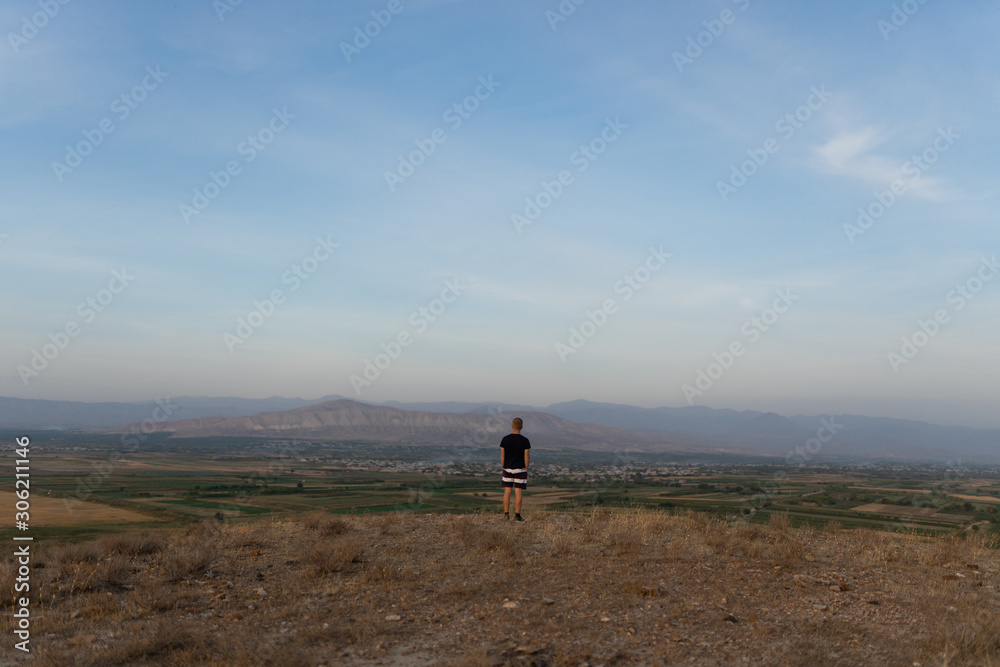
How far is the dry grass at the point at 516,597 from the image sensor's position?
680cm

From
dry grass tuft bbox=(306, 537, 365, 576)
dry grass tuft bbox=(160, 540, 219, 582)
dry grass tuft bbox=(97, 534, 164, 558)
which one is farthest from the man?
dry grass tuft bbox=(97, 534, 164, 558)

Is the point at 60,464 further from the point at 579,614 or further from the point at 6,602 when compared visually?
the point at 579,614

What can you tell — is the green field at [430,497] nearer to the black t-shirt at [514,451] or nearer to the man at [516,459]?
the man at [516,459]

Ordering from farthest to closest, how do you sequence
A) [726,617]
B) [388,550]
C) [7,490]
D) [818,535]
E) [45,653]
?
1. [7,490]
2. [818,535]
3. [388,550]
4. [726,617]
5. [45,653]

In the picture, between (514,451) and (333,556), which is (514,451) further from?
(333,556)

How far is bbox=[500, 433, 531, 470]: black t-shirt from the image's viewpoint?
557 inches

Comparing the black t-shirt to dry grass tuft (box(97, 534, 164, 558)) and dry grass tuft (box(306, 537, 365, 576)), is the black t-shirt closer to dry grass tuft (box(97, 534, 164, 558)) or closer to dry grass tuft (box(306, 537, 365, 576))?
dry grass tuft (box(306, 537, 365, 576))

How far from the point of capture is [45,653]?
6.55 meters

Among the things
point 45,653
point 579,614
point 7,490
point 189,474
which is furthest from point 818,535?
point 189,474

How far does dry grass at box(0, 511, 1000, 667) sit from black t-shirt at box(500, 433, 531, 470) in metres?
1.39

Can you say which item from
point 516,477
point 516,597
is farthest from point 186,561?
point 516,477

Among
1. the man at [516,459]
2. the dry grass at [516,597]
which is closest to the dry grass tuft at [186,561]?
the dry grass at [516,597]

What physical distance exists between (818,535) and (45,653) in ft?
47.7

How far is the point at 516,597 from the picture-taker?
8.60m
